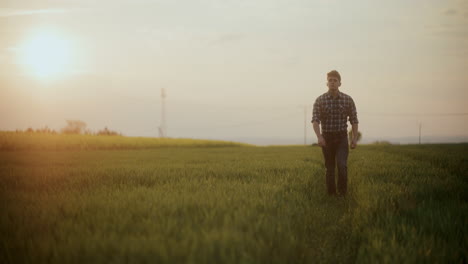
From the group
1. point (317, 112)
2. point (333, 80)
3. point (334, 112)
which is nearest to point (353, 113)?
point (334, 112)

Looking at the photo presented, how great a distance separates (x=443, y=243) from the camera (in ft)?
10.2

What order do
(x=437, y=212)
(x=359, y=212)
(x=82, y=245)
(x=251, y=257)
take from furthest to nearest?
(x=359, y=212) → (x=437, y=212) → (x=82, y=245) → (x=251, y=257)

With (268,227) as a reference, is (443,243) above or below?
below

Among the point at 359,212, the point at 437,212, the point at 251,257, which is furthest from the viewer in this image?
the point at 359,212

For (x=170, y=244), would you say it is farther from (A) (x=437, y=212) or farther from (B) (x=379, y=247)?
(A) (x=437, y=212)

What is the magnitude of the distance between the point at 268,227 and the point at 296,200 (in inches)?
74.3

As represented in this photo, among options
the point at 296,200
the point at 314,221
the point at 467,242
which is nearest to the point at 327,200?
the point at 296,200

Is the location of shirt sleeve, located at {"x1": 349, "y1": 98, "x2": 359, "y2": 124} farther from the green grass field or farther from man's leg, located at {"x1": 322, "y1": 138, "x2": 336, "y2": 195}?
the green grass field

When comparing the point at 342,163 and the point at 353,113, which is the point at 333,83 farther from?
the point at 342,163

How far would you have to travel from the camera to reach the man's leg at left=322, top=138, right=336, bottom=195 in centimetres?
625

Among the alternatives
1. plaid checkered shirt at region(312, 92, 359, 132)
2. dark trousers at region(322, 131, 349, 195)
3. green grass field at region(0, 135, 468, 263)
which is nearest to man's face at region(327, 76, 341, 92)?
plaid checkered shirt at region(312, 92, 359, 132)

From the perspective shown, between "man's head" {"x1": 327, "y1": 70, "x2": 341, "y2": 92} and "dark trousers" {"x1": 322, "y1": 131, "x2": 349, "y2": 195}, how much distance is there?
40.2 inches

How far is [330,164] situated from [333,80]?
72.2 inches

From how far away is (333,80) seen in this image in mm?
6148
